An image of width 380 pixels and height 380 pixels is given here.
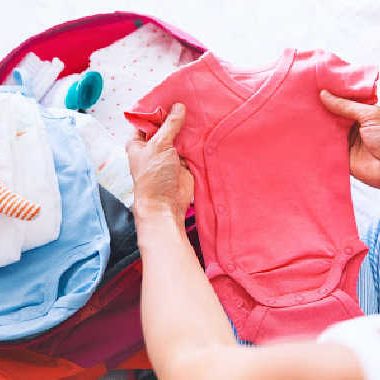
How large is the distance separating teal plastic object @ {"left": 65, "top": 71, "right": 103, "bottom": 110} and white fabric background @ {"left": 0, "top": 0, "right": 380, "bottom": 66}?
0.26 meters

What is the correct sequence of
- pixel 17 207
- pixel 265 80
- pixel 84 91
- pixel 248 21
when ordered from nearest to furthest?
1. pixel 17 207
2. pixel 265 80
3. pixel 84 91
4. pixel 248 21

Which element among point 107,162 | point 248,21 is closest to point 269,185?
point 107,162

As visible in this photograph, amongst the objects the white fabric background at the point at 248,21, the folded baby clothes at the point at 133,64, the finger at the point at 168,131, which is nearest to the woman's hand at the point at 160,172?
the finger at the point at 168,131

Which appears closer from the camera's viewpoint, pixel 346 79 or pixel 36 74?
pixel 346 79

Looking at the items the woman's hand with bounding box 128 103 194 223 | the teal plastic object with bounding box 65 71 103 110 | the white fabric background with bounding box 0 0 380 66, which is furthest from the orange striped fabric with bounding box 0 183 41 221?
the white fabric background with bounding box 0 0 380 66

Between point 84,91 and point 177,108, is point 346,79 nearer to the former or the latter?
point 177,108

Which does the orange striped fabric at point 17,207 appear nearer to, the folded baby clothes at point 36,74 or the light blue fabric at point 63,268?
the light blue fabric at point 63,268

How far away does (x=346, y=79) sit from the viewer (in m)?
0.75

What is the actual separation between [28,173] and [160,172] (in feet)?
0.56

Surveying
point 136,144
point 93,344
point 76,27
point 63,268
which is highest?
point 76,27

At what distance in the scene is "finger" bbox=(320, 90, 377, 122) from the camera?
738mm

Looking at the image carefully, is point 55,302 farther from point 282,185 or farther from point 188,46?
point 188,46

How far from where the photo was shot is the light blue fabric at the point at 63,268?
2.27 feet

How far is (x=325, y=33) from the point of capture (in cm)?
111
